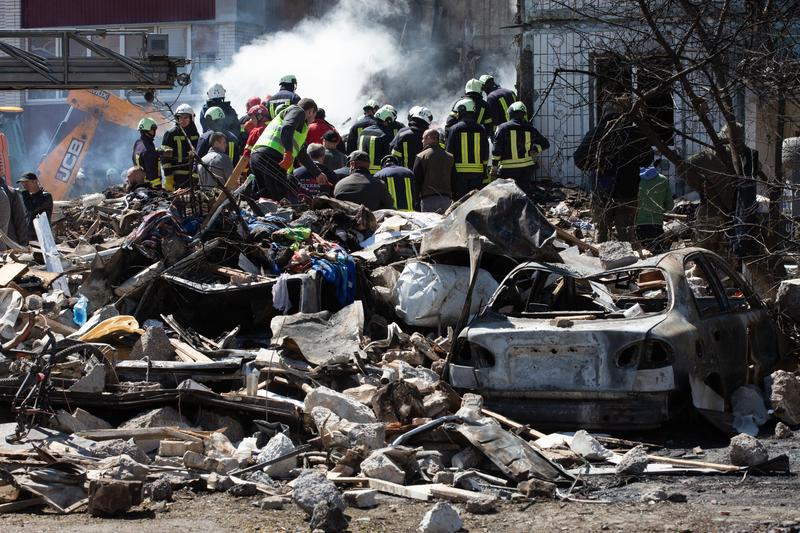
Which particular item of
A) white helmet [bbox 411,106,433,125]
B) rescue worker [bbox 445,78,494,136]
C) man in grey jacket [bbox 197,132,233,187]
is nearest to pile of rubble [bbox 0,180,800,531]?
man in grey jacket [bbox 197,132,233,187]

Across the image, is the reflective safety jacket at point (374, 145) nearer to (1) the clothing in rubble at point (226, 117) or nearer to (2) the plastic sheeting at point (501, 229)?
(1) the clothing in rubble at point (226, 117)

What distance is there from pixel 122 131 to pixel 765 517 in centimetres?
2512

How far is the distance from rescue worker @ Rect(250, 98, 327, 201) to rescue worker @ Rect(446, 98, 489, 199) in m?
2.67

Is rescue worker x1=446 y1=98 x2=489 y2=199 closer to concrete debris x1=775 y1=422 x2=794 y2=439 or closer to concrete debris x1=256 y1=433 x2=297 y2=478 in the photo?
concrete debris x1=775 y1=422 x2=794 y2=439

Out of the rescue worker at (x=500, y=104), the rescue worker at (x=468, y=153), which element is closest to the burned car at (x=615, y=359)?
the rescue worker at (x=468, y=153)

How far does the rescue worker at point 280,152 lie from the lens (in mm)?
14281

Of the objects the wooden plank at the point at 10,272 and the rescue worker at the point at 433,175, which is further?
the rescue worker at the point at 433,175

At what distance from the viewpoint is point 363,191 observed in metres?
14.0

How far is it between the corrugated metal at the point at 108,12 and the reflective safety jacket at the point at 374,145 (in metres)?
15.1

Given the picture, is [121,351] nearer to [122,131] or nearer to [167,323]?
[167,323]

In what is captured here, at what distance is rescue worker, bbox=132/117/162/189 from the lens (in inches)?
713

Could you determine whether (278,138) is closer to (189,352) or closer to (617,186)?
(617,186)

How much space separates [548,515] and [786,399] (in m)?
3.10

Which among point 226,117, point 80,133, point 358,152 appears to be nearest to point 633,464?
point 358,152
